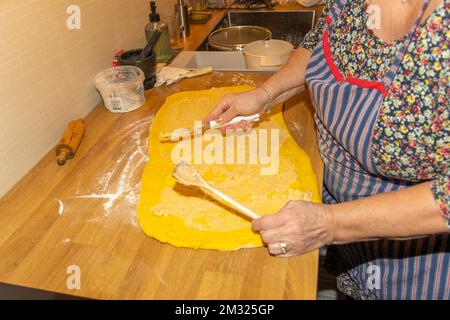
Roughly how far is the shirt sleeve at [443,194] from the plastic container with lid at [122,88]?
96cm

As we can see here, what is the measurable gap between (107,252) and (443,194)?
25.6 inches

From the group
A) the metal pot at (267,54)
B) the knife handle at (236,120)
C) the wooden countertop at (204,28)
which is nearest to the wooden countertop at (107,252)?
the knife handle at (236,120)

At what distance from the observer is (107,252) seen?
811 mm

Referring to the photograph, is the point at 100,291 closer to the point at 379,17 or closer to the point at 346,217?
the point at 346,217

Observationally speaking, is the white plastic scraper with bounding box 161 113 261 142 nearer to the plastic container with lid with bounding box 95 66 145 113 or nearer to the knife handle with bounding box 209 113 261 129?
the knife handle with bounding box 209 113 261 129

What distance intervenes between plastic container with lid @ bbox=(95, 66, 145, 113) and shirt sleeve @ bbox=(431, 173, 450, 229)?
0.96 meters

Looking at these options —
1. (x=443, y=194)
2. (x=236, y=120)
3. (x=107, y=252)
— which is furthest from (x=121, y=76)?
(x=443, y=194)

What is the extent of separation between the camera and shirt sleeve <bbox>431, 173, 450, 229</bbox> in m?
0.63

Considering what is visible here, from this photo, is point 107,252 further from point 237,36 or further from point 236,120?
point 237,36

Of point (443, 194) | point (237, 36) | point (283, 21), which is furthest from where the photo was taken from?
point (283, 21)

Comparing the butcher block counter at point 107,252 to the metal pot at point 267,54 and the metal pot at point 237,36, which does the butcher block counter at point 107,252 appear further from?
the metal pot at point 237,36

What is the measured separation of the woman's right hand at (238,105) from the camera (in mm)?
1132

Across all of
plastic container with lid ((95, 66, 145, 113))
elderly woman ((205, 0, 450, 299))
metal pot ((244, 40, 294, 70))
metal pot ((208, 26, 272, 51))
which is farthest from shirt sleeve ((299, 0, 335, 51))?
metal pot ((208, 26, 272, 51))

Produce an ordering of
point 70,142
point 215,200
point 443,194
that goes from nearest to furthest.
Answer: point 443,194
point 215,200
point 70,142
